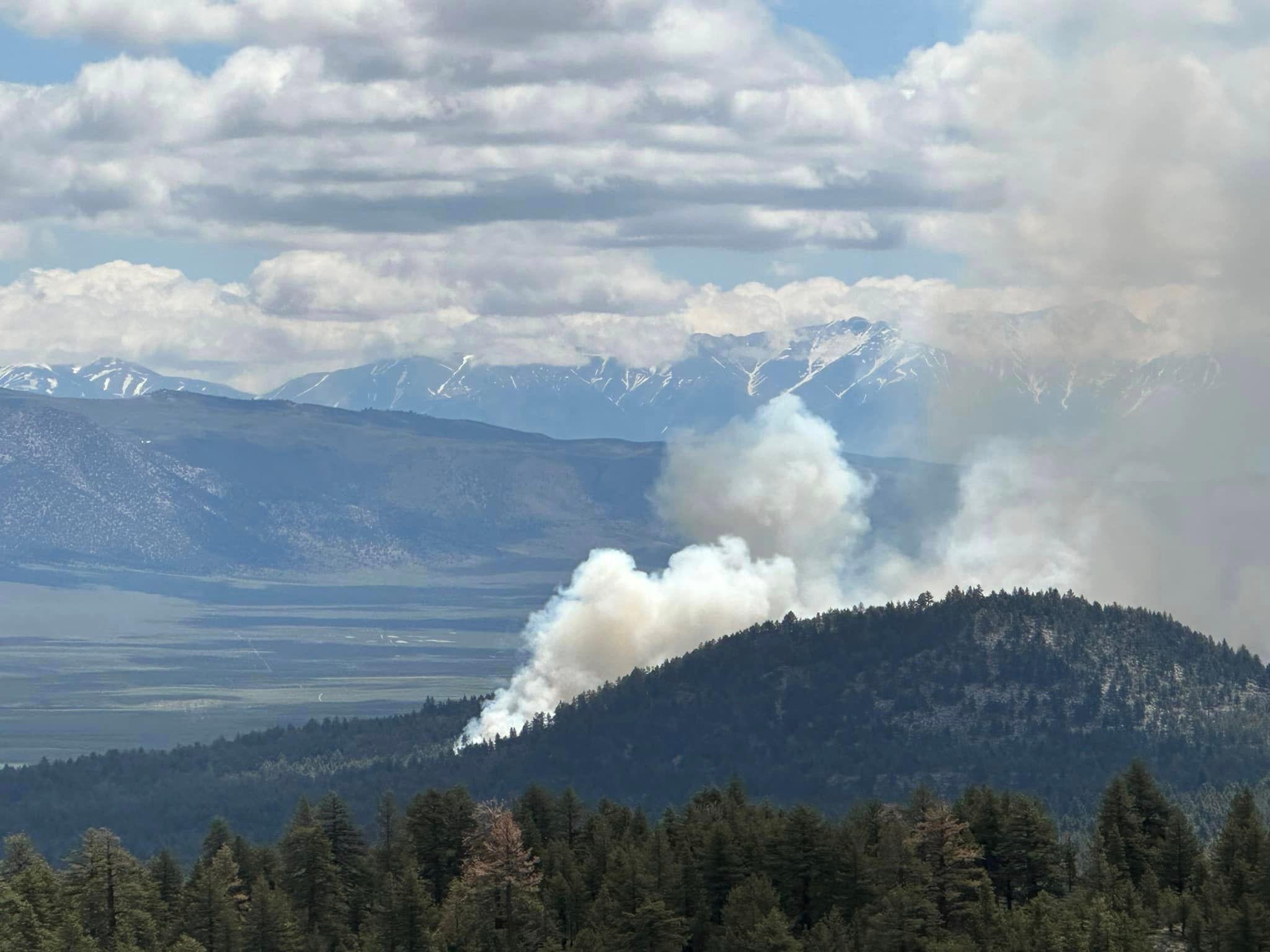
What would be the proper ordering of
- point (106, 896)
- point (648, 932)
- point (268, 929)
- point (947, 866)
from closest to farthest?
1. point (648, 932)
2. point (947, 866)
3. point (268, 929)
4. point (106, 896)

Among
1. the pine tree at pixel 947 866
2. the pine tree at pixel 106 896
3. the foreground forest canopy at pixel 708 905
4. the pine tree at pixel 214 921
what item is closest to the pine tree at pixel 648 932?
the foreground forest canopy at pixel 708 905

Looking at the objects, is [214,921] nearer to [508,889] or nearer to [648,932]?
[508,889]

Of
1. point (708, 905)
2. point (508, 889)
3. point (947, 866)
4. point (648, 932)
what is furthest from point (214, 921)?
point (947, 866)

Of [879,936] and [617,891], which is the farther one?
[617,891]

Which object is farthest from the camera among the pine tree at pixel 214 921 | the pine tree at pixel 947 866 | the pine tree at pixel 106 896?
the pine tree at pixel 106 896

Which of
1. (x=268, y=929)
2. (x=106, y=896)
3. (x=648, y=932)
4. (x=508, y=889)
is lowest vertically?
(x=648, y=932)

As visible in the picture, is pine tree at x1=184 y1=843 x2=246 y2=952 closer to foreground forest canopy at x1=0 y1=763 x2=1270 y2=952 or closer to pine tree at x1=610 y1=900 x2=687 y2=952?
foreground forest canopy at x1=0 y1=763 x2=1270 y2=952

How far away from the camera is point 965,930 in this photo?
600 ft

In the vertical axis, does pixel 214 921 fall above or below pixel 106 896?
below

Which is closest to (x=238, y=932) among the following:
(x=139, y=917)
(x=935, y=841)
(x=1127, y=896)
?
(x=139, y=917)

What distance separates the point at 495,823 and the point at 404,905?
10.8 meters

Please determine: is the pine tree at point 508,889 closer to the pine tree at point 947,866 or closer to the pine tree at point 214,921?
the pine tree at point 214,921

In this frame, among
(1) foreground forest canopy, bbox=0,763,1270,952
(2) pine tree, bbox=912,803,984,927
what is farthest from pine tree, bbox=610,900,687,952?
(2) pine tree, bbox=912,803,984,927

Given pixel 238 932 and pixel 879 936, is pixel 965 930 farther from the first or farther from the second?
pixel 238 932
